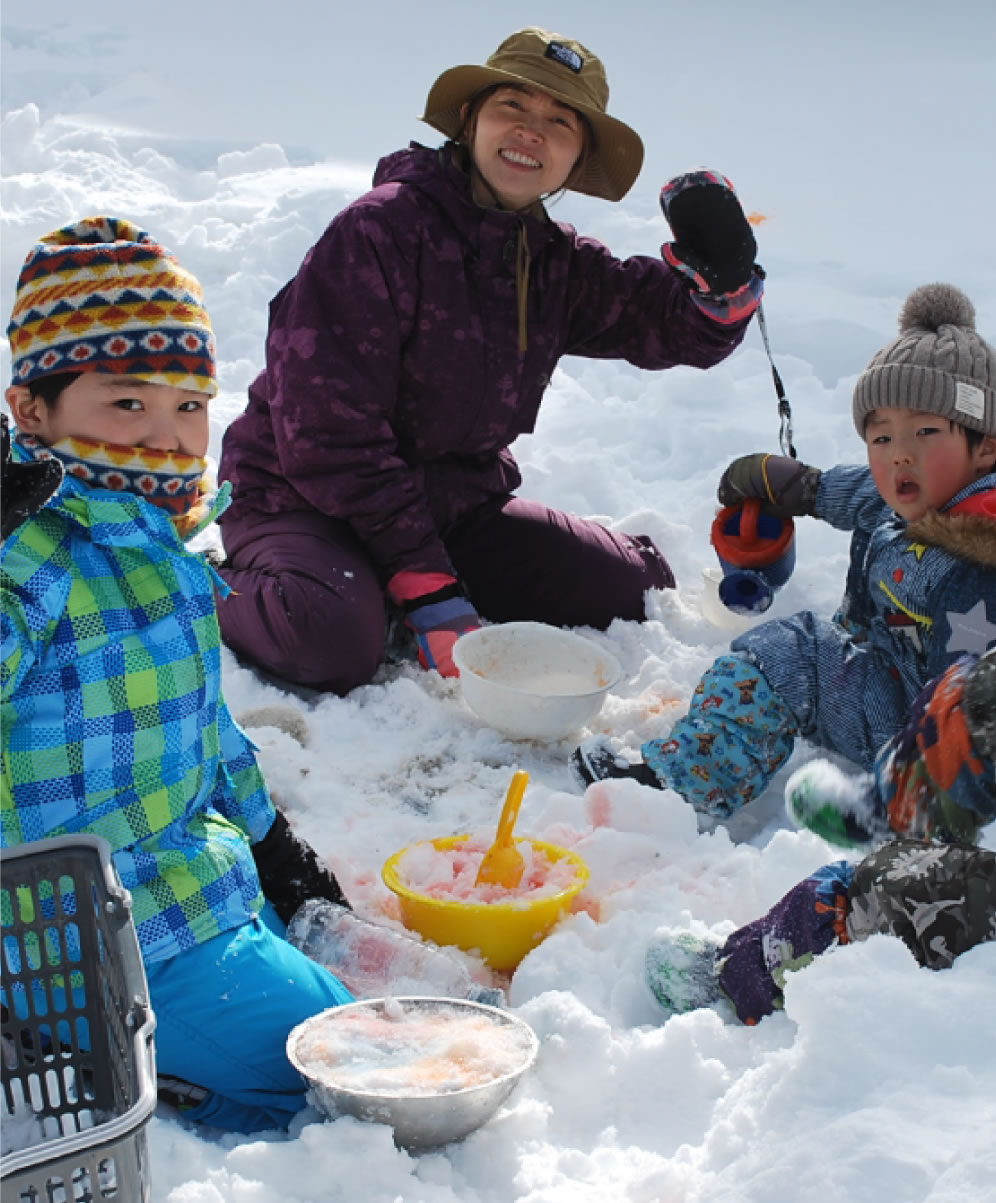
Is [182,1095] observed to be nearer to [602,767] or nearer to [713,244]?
[602,767]

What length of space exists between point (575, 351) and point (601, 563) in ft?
1.85

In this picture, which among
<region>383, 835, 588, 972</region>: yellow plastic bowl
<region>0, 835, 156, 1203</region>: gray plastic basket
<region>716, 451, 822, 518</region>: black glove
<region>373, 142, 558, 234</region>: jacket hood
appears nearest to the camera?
<region>0, 835, 156, 1203</region>: gray plastic basket

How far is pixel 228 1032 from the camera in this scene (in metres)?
1.62

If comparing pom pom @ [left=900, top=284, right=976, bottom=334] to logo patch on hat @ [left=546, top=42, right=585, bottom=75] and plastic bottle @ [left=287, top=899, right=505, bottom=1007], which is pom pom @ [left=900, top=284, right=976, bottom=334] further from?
plastic bottle @ [left=287, top=899, right=505, bottom=1007]

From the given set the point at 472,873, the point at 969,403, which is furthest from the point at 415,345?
the point at 472,873

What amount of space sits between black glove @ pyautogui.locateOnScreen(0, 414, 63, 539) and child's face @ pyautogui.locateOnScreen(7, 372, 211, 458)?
1.08 feet

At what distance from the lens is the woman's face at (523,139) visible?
2.97 m


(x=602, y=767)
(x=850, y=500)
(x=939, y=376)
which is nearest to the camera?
(x=939, y=376)

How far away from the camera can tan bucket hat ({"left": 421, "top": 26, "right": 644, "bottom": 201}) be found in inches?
116

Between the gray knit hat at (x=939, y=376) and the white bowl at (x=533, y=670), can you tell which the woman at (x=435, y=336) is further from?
the gray knit hat at (x=939, y=376)

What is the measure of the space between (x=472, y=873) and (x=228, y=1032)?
0.58 meters

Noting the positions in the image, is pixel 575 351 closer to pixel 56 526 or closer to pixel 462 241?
pixel 462 241

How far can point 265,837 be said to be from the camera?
1940mm

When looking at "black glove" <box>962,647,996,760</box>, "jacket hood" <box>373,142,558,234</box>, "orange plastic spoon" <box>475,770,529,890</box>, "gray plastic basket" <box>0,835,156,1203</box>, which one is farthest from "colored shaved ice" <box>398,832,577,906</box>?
"jacket hood" <box>373,142,558,234</box>
